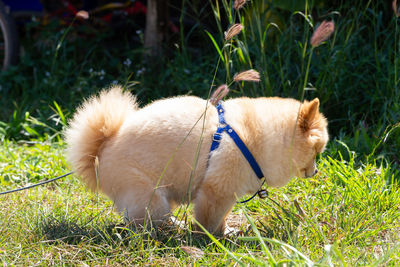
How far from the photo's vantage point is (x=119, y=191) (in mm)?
2514

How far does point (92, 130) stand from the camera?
8.54ft

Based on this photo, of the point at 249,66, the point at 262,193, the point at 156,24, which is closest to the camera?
the point at 262,193

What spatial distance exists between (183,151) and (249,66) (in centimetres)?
150

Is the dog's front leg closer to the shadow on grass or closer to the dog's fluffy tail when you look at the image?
the shadow on grass

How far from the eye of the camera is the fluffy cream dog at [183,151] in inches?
97.7

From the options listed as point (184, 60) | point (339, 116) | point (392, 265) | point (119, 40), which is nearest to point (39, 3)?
point (119, 40)

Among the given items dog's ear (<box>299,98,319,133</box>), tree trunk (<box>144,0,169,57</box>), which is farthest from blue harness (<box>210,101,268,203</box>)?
tree trunk (<box>144,0,169,57</box>)

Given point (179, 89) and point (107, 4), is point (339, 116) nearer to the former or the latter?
point (179, 89)

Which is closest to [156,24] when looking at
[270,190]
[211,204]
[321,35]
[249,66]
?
[249,66]

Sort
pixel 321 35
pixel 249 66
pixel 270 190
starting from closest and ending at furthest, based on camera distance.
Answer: pixel 321 35, pixel 270 190, pixel 249 66

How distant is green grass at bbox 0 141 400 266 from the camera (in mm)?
2227

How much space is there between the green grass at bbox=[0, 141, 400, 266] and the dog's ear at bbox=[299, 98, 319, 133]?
42 cm

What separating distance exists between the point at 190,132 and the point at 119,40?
3594mm

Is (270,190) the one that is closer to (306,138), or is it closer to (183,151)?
(306,138)
